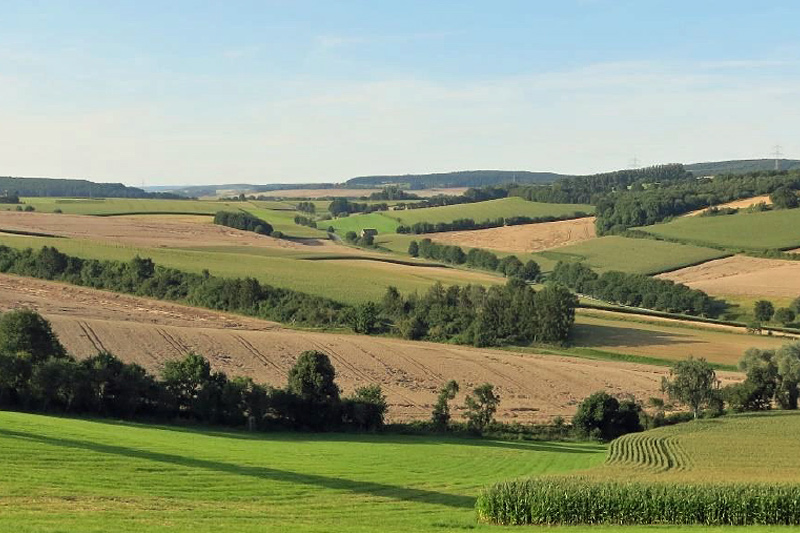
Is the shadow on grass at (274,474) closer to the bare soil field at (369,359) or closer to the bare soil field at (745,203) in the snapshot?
the bare soil field at (369,359)

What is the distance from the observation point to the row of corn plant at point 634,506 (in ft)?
107

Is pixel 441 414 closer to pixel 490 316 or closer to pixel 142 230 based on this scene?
pixel 490 316

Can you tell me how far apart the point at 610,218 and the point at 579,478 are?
13742cm

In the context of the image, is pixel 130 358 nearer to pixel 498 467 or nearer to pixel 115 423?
pixel 115 423

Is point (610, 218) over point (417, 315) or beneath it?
over

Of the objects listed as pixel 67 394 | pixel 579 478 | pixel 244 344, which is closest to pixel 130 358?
pixel 244 344

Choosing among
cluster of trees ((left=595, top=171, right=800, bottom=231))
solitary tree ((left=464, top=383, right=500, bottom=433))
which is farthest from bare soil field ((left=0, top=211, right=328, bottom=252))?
solitary tree ((left=464, top=383, right=500, bottom=433))

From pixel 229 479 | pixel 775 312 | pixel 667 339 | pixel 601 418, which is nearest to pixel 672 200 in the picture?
pixel 775 312

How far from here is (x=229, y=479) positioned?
34000 millimetres

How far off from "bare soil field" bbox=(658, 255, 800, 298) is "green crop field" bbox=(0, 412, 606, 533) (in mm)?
71197

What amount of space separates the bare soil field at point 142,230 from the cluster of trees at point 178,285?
23.0m

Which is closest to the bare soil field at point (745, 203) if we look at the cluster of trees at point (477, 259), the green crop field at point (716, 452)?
the cluster of trees at point (477, 259)

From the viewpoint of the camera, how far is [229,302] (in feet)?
310

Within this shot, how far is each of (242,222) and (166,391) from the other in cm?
→ 11841
